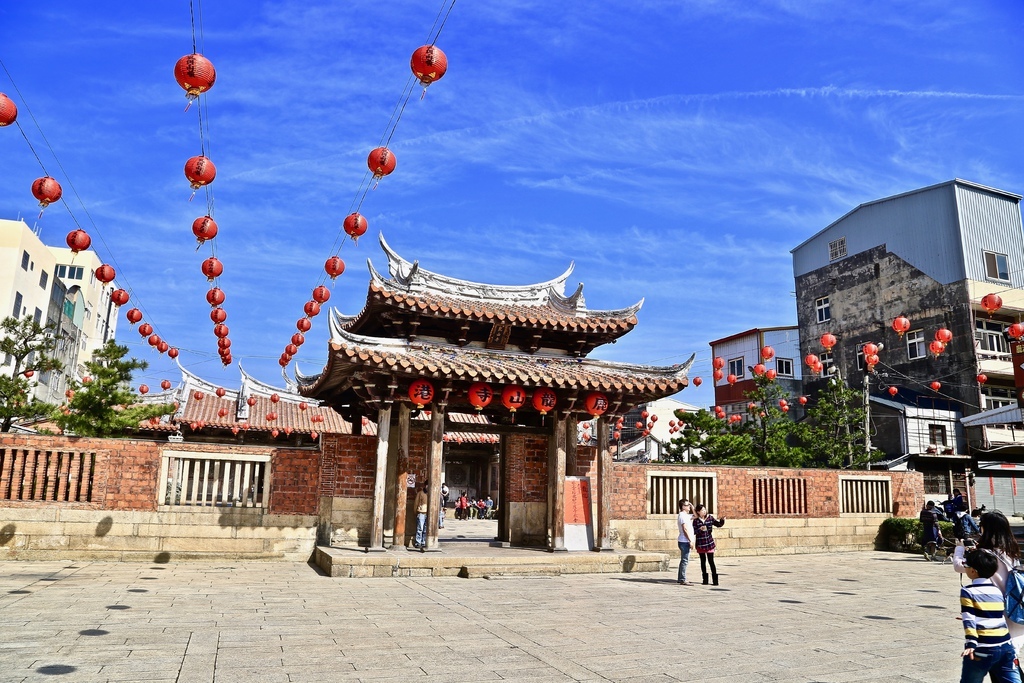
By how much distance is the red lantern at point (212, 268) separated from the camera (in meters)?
13.4

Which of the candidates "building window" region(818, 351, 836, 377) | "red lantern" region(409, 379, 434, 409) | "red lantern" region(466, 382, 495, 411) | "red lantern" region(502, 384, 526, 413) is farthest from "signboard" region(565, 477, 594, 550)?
"building window" region(818, 351, 836, 377)

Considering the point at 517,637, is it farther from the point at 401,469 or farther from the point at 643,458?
the point at 643,458

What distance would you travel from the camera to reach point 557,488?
14.2 metres

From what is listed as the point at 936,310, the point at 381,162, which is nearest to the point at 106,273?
the point at 381,162

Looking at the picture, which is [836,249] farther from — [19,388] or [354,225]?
[19,388]

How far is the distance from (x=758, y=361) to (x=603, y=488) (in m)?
28.0

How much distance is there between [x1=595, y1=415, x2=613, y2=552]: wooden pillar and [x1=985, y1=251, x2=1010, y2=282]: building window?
24254 millimetres

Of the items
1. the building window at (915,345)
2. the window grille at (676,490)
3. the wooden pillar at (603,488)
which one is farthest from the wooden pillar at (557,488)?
the building window at (915,345)

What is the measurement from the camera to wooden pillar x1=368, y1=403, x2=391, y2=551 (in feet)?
42.3

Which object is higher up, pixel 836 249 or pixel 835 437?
pixel 836 249

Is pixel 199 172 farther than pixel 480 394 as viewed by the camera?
No

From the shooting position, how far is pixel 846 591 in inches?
466

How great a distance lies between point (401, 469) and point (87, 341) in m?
47.5

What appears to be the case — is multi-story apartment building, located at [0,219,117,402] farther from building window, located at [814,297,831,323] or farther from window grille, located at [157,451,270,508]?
building window, located at [814,297,831,323]
